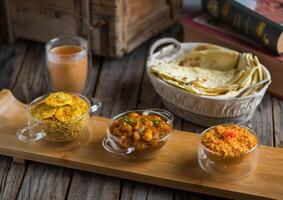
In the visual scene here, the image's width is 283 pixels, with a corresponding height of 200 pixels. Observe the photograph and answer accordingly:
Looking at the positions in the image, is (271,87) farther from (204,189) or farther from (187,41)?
(204,189)

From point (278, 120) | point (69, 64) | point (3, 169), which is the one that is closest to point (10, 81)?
point (69, 64)

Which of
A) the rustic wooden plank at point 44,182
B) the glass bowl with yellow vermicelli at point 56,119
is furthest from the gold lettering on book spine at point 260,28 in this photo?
the rustic wooden plank at point 44,182

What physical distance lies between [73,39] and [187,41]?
32 centimetres

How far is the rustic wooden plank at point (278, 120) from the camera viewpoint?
137 centimetres

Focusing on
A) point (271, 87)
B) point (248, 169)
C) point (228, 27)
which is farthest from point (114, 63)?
point (248, 169)

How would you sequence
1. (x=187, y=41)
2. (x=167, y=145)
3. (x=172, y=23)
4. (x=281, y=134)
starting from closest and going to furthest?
(x=167, y=145)
(x=281, y=134)
(x=187, y=41)
(x=172, y=23)

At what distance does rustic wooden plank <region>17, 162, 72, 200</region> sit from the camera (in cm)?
121

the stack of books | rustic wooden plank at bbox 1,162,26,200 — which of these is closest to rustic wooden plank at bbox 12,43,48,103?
rustic wooden plank at bbox 1,162,26,200

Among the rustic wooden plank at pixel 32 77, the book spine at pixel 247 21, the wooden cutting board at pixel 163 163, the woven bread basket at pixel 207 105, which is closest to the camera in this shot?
the wooden cutting board at pixel 163 163

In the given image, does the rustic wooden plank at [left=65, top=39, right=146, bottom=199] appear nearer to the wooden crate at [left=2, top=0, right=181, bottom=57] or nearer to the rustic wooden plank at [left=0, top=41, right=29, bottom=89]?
the wooden crate at [left=2, top=0, right=181, bottom=57]

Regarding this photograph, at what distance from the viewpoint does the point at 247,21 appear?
149 centimetres

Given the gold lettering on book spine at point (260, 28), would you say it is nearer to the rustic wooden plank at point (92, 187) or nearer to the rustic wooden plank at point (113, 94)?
the rustic wooden plank at point (113, 94)

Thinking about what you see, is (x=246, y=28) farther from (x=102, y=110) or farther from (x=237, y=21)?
(x=102, y=110)

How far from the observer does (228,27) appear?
62.3 inches
